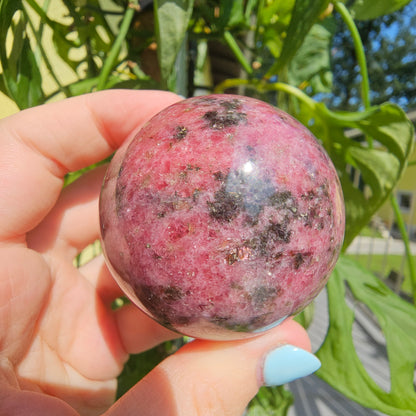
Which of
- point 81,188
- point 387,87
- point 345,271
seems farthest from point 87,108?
point 387,87

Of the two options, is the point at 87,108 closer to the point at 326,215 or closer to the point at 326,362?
the point at 326,215

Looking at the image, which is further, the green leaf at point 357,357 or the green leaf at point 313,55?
the green leaf at point 313,55

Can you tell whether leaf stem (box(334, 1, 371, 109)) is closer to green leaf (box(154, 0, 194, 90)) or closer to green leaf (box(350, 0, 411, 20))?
green leaf (box(350, 0, 411, 20))

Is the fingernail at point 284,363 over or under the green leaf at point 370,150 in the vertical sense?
under

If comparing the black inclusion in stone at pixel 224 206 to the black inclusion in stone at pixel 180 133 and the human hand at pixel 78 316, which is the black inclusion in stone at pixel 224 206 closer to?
the black inclusion in stone at pixel 180 133

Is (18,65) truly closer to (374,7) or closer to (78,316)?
(78,316)

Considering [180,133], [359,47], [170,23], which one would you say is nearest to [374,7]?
[359,47]

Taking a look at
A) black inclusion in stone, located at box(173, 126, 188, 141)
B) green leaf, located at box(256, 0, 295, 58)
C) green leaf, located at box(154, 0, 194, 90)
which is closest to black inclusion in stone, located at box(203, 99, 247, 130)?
black inclusion in stone, located at box(173, 126, 188, 141)

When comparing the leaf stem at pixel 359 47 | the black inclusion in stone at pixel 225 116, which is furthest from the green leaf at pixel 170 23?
the leaf stem at pixel 359 47
